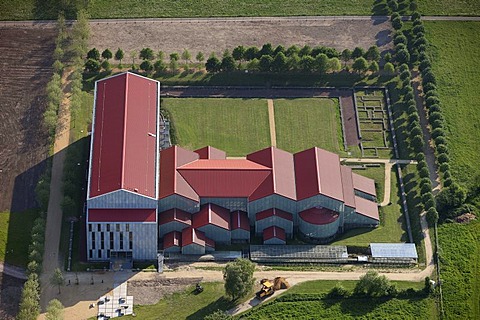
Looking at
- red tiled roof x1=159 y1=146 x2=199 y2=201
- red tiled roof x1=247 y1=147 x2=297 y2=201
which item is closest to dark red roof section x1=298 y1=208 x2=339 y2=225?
red tiled roof x1=247 y1=147 x2=297 y2=201

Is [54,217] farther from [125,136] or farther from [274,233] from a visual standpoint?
[274,233]

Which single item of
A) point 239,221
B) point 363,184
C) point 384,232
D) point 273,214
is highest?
point 363,184

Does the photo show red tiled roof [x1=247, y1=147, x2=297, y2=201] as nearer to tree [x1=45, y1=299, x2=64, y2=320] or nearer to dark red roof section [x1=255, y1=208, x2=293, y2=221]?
dark red roof section [x1=255, y1=208, x2=293, y2=221]

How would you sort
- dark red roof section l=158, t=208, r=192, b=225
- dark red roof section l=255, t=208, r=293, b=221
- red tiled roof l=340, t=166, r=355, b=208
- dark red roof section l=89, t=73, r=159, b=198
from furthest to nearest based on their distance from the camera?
red tiled roof l=340, t=166, r=355, b=208 → dark red roof section l=255, t=208, r=293, b=221 → dark red roof section l=158, t=208, r=192, b=225 → dark red roof section l=89, t=73, r=159, b=198

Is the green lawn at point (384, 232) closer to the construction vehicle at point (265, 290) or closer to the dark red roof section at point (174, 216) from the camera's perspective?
the construction vehicle at point (265, 290)

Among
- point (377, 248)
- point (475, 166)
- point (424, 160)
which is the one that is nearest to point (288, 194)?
point (377, 248)

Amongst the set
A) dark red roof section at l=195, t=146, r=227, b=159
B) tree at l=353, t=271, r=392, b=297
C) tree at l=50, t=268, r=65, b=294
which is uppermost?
dark red roof section at l=195, t=146, r=227, b=159

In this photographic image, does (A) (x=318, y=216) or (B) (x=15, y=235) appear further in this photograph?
(A) (x=318, y=216)

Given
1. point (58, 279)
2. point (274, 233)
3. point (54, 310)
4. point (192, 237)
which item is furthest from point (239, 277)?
point (54, 310)
